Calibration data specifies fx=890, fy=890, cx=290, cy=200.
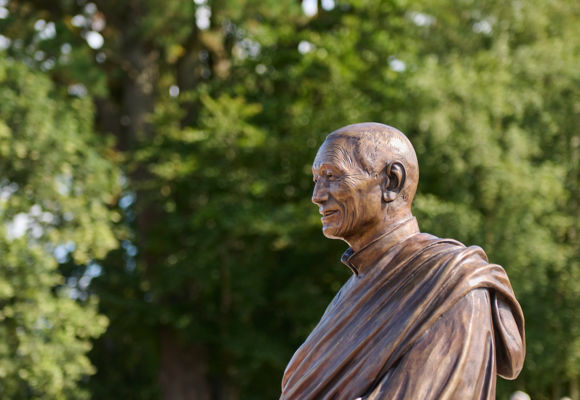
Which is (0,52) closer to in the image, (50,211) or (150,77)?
(50,211)

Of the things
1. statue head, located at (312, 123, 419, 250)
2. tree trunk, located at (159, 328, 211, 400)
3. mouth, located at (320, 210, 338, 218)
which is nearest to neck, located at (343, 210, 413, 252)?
statue head, located at (312, 123, 419, 250)

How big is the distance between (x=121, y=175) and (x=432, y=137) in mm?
6150

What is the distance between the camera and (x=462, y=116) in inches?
597

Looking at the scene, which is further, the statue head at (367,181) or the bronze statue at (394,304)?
the statue head at (367,181)

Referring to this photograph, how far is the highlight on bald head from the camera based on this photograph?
2.77 metres

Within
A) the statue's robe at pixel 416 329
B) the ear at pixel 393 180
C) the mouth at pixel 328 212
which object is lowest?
the statue's robe at pixel 416 329

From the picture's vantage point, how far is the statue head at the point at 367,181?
2.77m

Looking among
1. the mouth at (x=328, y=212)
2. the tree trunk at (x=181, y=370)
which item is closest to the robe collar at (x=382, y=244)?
the mouth at (x=328, y=212)

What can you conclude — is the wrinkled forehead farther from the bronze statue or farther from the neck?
the neck

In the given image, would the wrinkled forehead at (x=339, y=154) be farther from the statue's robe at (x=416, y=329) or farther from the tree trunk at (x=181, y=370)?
the tree trunk at (x=181, y=370)

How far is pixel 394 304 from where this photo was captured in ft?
8.61

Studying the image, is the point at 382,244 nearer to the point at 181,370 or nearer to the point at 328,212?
the point at 328,212

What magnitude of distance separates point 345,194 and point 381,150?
18 cm

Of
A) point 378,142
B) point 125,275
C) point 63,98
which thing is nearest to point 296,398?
point 378,142
